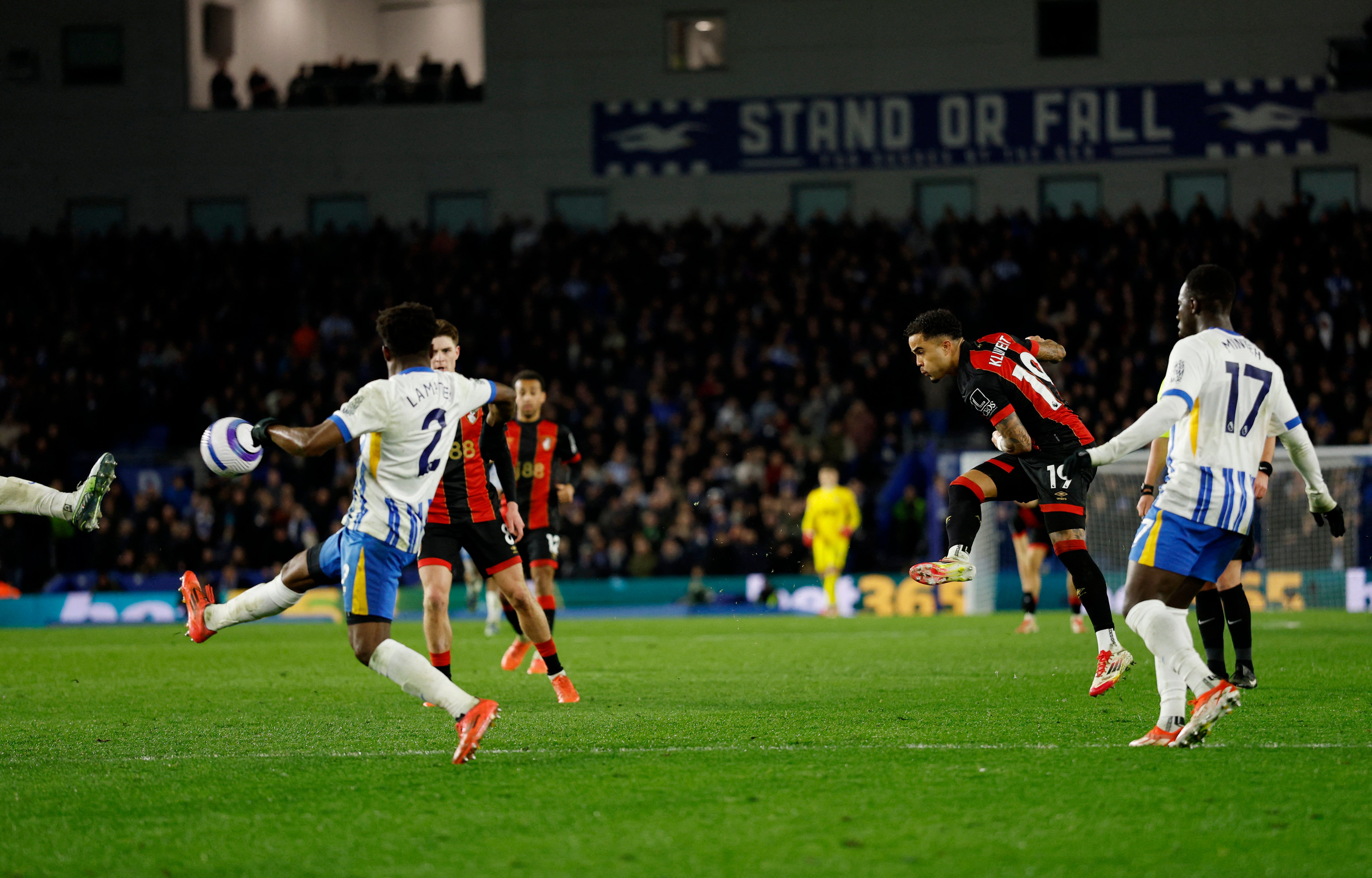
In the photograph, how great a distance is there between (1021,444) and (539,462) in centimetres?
504

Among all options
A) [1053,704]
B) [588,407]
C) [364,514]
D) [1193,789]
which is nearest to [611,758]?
[364,514]

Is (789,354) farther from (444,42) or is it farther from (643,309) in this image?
(444,42)

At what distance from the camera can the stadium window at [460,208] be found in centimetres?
3325

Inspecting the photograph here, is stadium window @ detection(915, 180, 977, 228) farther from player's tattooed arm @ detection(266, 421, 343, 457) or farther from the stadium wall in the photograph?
player's tattooed arm @ detection(266, 421, 343, 457)

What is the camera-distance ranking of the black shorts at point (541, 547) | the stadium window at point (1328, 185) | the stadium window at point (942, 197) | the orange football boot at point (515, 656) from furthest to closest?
1. the stadium window at point (942, 197)
2. the stadium window at point (1328, 185)
3. the black shorts at point (541, 547)
4. the orange football boot at point (515, 656)

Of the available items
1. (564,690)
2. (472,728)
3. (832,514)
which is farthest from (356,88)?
(472,728)

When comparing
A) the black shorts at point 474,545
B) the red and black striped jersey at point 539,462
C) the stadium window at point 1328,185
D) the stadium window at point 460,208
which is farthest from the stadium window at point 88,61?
the black shorts at point 474,545

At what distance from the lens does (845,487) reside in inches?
889

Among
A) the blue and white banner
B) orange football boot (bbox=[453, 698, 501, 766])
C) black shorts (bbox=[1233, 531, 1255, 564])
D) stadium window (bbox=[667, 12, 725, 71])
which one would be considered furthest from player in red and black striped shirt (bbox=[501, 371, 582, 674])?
stadium window (bbox=[667, 12, 725, 71])

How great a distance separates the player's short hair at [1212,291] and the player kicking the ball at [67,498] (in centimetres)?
566

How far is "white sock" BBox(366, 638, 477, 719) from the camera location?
21.5ft

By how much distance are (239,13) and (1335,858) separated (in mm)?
33747

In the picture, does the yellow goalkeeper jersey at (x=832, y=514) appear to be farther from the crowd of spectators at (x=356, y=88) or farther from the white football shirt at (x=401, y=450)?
the crowd of spectators at (x=356, y=88)

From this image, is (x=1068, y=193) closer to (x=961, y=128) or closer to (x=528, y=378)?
(x=961, y=128)
